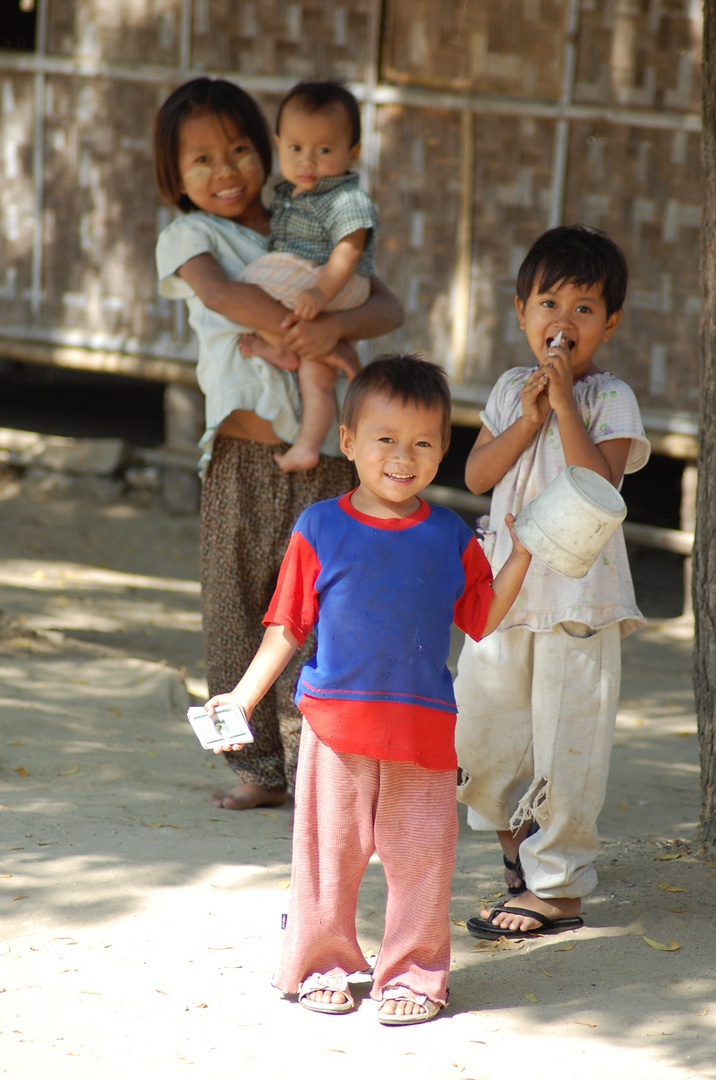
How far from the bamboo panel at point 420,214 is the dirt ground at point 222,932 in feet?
8.23

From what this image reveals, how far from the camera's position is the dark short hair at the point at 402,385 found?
2359 millimetres

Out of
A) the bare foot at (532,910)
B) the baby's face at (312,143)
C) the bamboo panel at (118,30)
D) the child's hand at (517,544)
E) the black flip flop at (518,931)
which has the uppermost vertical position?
the bamboo panel at (118,30)

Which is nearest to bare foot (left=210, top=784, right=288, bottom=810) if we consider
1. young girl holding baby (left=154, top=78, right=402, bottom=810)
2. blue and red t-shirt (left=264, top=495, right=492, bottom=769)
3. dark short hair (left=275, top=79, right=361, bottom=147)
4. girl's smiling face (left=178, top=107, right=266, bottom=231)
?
young girl holding baby (left=154, top=78, right=402, bottom=810)

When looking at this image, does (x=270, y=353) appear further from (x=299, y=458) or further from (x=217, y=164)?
(x=217, y=164)

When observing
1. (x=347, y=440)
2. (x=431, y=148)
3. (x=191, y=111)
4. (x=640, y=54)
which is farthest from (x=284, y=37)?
(x=347, y=440)

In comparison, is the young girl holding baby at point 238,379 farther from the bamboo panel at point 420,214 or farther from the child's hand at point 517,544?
the bamboo panel at point 420,214

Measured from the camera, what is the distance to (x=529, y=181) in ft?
19.8

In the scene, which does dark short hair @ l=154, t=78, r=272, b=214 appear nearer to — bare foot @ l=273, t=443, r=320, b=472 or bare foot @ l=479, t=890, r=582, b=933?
bare foot @ l=273, t=443, r=320, b=472

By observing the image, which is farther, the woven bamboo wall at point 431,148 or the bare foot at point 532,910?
the woven bamboo wall at point 431,148

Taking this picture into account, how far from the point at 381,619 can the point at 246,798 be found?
149 cm

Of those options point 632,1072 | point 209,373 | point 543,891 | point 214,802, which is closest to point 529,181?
point 209,373

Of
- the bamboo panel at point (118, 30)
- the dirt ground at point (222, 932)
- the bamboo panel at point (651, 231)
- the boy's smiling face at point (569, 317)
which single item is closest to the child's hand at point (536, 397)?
the boy's smiling face at point (569, 317)

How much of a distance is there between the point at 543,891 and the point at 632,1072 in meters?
0.58

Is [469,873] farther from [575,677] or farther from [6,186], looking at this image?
[6,186]
